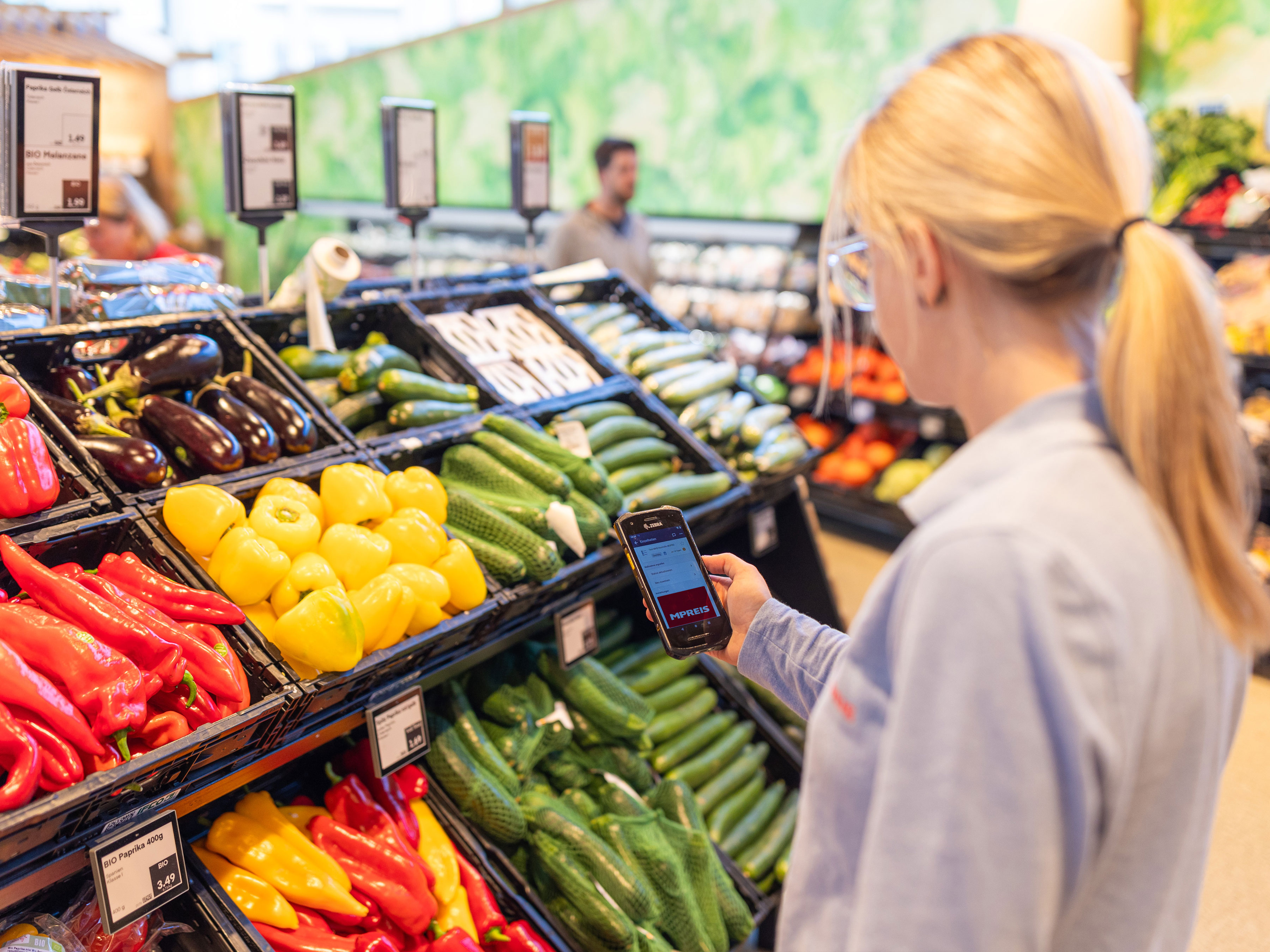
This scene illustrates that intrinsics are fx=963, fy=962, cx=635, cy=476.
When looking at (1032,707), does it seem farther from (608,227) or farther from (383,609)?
(608,227)

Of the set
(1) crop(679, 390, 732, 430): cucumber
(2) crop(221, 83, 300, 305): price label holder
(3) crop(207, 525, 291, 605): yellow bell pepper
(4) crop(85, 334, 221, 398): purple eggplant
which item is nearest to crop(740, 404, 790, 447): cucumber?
(1) crop(679, 390, 732, 430): cucumber

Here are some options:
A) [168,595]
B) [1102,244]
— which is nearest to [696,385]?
[168,595]

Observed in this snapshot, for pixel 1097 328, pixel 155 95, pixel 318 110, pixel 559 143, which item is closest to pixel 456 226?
pixel 559 143

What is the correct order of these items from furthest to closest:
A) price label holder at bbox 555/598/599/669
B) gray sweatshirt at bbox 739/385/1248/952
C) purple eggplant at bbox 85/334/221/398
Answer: price label holder at bbox 555/598/599/669 → purple eggplant at bbox 85/334/221/398 → gray sweatshirt at bbox 739/385/1248/952

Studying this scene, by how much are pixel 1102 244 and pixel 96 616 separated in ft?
4.52

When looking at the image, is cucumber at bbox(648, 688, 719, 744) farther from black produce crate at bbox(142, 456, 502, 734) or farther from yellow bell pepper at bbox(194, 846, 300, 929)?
yellow bell pepper at bbox(194, 846, 300, 929)

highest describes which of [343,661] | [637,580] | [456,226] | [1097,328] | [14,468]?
[456,226]

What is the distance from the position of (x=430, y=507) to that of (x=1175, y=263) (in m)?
1.56

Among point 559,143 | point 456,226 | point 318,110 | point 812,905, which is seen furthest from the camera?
point 318,110

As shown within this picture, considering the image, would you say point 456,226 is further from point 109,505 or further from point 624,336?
point 109,505

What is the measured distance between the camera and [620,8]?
698 centimetres

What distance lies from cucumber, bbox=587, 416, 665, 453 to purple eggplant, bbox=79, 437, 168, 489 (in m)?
1.12

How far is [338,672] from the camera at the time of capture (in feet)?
5.10

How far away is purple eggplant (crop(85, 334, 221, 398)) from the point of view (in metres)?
1.96
